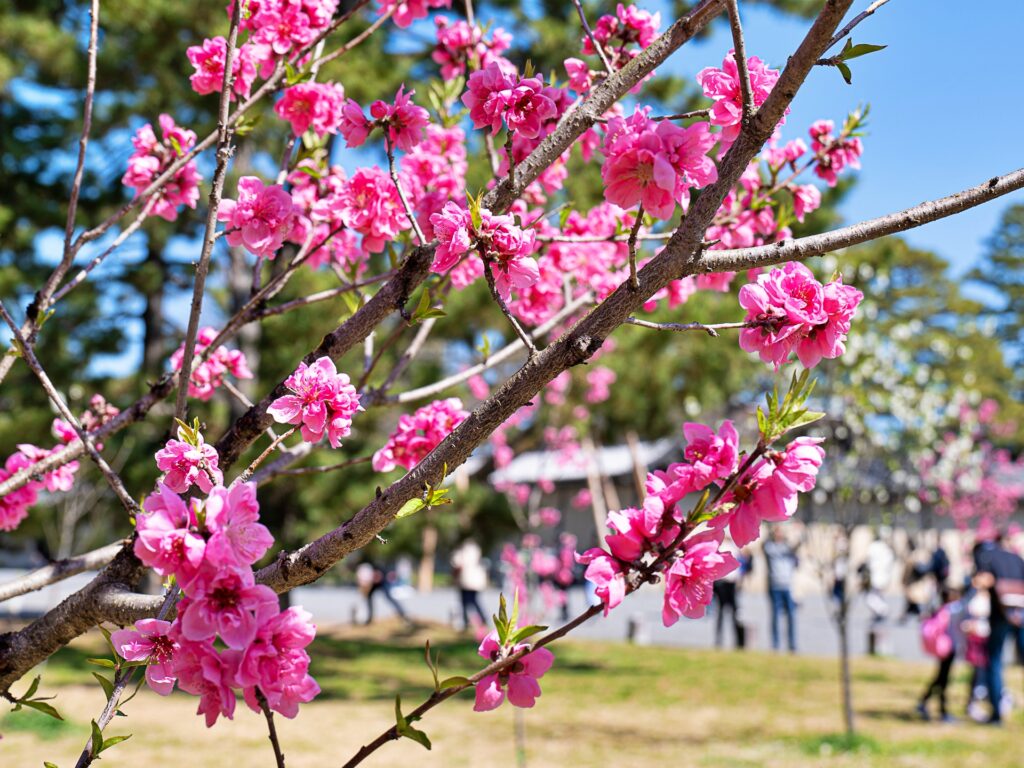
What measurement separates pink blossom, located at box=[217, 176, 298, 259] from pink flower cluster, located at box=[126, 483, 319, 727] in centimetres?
→ 93

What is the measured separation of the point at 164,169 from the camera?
8.11 ft

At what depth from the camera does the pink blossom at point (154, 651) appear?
1.20 metres

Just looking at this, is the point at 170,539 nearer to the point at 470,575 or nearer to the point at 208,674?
the point at 208,674

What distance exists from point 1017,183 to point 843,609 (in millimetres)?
7358

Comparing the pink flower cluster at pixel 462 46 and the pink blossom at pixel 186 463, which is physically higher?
the pink flower cluster at pixel 462 46

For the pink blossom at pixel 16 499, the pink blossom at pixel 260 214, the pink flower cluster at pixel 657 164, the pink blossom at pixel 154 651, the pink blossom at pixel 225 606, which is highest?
the pink blossom at pixel 260 214

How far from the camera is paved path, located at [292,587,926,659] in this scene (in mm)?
15188

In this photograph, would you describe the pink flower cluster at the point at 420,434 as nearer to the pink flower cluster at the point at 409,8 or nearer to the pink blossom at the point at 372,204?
the pink blossom at the point at 372,204

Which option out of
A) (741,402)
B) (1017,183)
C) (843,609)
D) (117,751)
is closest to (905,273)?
(741,402)

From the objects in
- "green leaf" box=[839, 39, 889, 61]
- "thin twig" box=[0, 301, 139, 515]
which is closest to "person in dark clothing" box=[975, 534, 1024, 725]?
"green leaf" box=[839, 39, 889, 61]

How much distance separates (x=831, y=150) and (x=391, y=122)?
1354mm

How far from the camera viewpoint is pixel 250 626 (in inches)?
41.7

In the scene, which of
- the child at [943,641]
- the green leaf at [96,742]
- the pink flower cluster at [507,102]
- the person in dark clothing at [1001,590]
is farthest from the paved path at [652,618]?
the green leaf at [96,742]

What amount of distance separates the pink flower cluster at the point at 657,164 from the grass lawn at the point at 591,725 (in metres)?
5.94
